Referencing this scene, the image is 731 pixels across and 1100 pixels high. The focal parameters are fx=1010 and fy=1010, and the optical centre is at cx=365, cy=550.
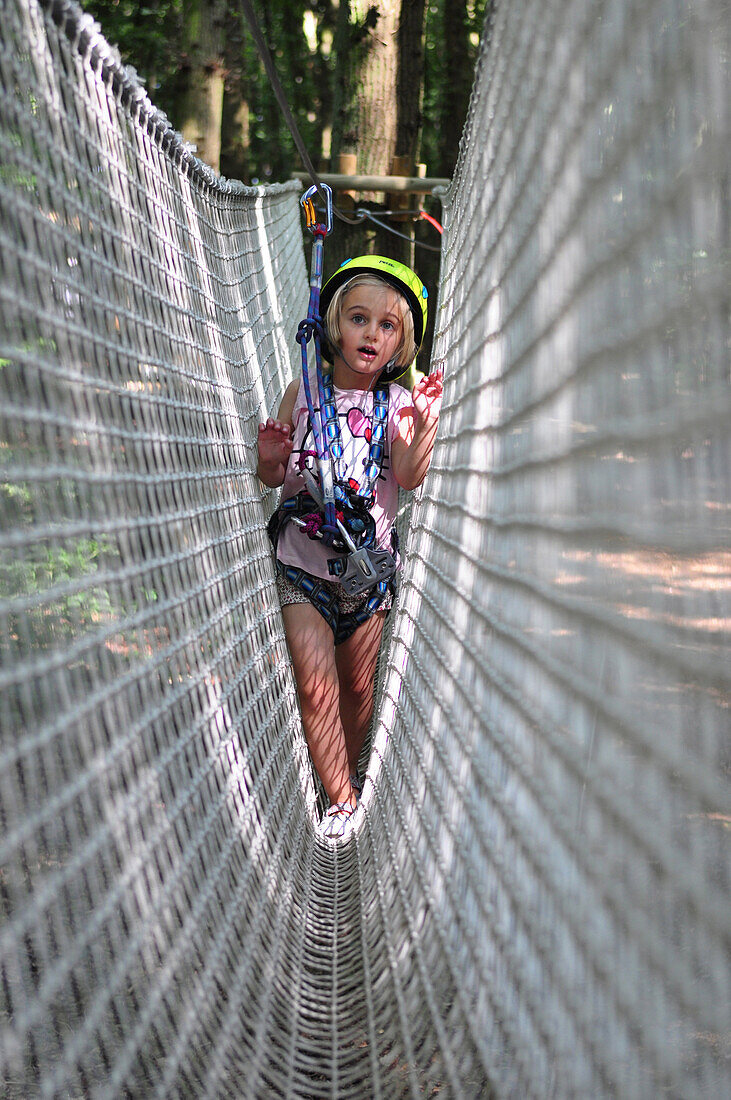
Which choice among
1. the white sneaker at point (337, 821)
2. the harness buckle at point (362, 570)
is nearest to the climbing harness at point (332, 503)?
the harness buckle at point (362, 570)

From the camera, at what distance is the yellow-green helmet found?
1.93 m

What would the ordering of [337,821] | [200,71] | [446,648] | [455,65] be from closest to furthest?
1. [446,648]
2. [337,821]
3. [200,71]
4. [455,65]

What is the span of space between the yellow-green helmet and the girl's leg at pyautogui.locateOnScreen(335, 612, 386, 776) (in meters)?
0.51

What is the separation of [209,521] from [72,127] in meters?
0.53

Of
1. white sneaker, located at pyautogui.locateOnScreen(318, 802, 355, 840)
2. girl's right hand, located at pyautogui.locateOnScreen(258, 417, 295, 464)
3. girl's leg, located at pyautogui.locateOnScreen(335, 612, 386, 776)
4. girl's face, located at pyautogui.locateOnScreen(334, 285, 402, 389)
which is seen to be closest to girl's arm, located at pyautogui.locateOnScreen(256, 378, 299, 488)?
girl's right hand, located at pyautogui.locateOnScreen(258, 417, 295, 464)

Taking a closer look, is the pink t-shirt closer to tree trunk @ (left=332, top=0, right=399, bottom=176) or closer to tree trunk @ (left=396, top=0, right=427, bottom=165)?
tree trunk @ (left=332, top=0, right=399, bottom=176)

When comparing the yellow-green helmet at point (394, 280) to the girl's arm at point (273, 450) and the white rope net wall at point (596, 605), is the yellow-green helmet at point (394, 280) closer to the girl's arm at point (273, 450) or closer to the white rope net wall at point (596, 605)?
the girl's arm at point (273, 450)

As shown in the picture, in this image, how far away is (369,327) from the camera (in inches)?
75.7

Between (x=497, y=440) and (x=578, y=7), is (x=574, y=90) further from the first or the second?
(x=497, y=440)

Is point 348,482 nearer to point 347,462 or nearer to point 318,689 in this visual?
point 347,462

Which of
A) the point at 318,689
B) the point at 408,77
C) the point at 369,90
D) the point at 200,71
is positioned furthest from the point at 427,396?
the point at 200,71

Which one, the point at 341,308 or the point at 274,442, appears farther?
the point at 341,308

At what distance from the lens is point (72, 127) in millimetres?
893

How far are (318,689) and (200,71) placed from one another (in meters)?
2.87
